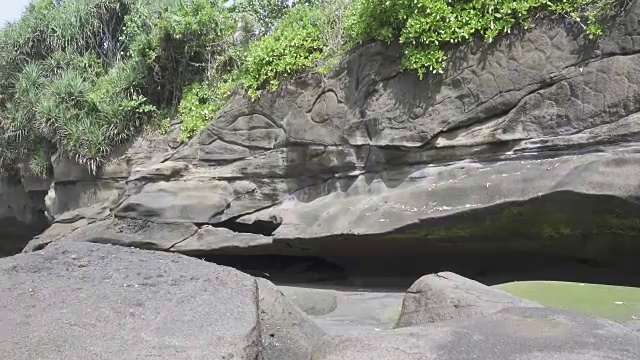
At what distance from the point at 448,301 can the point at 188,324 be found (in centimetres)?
255

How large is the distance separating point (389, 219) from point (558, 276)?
6.32 ft

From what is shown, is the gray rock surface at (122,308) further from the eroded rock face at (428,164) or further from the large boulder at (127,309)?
the eroded rock face at (428,164)

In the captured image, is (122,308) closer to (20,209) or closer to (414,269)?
(414,269)

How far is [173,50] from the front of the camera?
424 inches

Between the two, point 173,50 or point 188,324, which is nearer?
point 188,324

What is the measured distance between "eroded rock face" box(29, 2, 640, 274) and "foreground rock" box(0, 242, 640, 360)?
2.41 meters

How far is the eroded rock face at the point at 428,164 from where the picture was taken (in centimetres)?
621

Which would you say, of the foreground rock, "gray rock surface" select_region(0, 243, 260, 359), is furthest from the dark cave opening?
"gray rock surface" select_region(0, 243, 260, 359)

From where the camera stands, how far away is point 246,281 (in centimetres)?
389

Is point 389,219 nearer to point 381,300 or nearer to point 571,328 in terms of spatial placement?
point 381,300

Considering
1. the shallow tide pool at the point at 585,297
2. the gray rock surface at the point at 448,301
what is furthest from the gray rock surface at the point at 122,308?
the shallow tide pool at the point at 585,297

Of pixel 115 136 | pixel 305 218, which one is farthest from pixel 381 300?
pixel 115 136

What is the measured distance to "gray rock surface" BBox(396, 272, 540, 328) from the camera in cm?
498

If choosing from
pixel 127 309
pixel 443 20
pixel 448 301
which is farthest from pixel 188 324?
pixel 443 20
